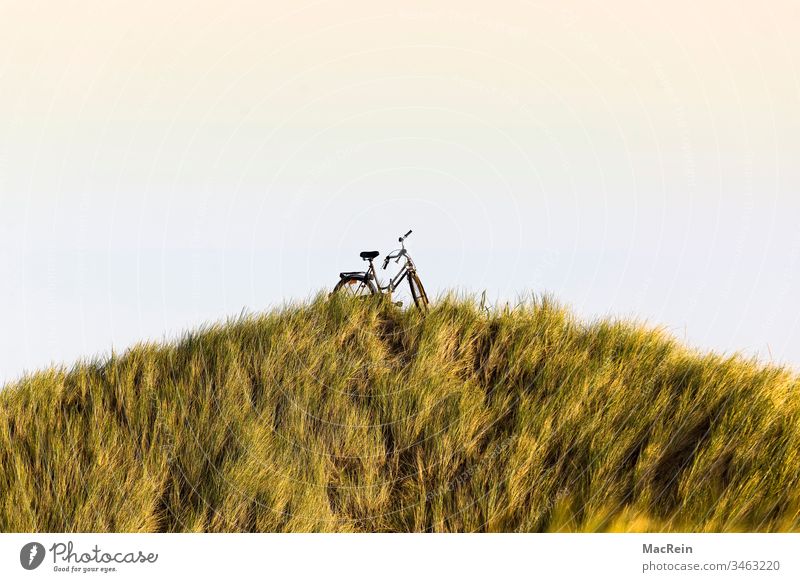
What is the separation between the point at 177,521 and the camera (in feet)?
21.1

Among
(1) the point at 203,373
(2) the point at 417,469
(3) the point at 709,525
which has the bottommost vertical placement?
(3) the point at 709,525

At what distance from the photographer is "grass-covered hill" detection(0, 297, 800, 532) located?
6551mm

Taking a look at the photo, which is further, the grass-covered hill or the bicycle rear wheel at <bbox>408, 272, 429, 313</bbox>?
the bicycle rear wheel at <bbox>408, 272, 429, 313</bbox>

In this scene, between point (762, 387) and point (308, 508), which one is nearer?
point (308, 508)

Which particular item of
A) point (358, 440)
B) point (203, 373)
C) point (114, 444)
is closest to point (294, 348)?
point (203, 373)

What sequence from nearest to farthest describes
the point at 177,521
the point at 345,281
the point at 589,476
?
the point at 177,521 < the point at 589,476 < the point at 345,281

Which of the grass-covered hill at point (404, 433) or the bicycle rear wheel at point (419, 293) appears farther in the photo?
the bicycle rear wheel at point (419, 293)

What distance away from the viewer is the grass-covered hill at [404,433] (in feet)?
21.5

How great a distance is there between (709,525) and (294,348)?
455cm

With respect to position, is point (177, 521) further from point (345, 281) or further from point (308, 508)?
point (345, 281)

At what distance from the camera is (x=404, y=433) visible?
7297 millimetres
